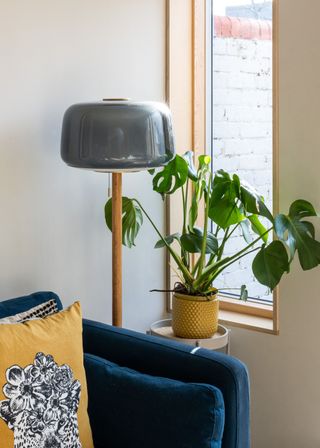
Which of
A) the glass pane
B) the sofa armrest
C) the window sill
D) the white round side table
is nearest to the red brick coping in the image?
the glass pane

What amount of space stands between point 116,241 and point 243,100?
952mm

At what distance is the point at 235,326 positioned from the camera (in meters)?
3.03

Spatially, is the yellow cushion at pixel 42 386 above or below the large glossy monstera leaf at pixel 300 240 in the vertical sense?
below

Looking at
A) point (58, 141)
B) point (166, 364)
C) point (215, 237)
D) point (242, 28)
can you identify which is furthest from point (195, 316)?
point (242, 28)

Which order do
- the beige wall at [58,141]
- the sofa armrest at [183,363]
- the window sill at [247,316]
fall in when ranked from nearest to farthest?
the sofa armrest at [183,363] → the beige wall at [58,141] → the window sill at [247,316]

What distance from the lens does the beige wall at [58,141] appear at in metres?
2.66

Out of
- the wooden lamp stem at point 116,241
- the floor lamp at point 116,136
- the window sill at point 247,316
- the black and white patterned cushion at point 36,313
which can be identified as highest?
the floor lamp at point 116,136

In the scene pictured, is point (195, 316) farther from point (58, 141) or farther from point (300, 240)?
point (58, 141)

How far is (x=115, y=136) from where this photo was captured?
2.37 m

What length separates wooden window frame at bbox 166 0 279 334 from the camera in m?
3.15

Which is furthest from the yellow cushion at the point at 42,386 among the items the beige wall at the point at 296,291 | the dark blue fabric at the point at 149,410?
the beige wall at the point at 296,291

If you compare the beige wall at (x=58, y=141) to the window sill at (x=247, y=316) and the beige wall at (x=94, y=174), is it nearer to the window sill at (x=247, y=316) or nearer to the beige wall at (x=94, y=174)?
the beige wall at (x=94, y=174)

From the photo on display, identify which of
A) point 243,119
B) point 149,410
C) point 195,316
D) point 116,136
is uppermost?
point 243,119

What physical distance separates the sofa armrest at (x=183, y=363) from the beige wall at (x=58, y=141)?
1.42ft
